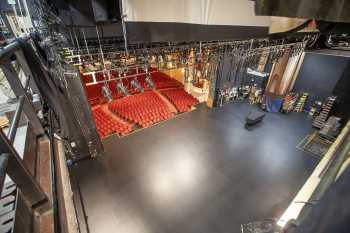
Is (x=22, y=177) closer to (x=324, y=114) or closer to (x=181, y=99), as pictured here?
(x=181, y=99)

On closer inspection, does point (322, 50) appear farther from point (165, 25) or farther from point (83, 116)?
point (83, 116)

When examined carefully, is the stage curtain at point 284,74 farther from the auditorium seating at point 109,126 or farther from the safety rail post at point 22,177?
the safety rail post at point 22,177

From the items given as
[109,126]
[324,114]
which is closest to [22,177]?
[109,126]

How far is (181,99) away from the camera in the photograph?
803 cm

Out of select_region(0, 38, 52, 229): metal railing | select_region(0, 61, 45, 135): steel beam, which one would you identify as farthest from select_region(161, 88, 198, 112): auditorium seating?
select_region(0, 38, 52, 229): metal railing

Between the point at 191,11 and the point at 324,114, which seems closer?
the point at 191,11

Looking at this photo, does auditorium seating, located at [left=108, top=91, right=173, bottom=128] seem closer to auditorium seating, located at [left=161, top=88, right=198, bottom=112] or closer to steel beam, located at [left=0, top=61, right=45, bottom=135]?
auditorium seating, located at [left=161, top=88, right=198, bottom=112]

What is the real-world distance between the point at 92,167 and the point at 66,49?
302 centimetres

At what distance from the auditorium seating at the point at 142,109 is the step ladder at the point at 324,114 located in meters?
5.83

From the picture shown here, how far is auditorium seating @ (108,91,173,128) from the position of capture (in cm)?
647

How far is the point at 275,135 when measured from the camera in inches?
227

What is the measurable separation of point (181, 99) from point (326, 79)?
610cm

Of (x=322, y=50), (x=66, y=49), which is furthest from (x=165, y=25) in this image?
(x=322, y=50)

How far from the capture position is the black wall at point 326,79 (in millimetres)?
5750
